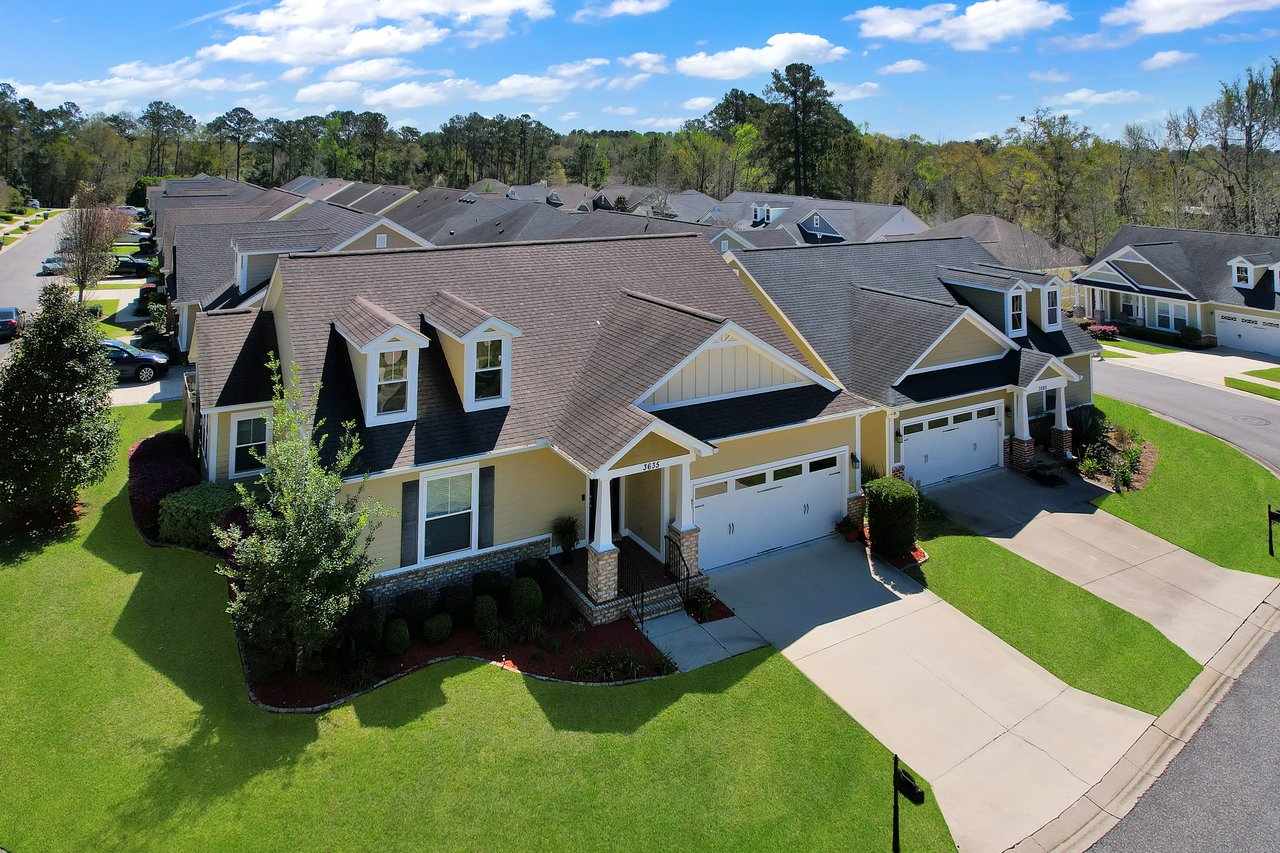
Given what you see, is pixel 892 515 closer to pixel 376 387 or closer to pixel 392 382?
pixel 392 382

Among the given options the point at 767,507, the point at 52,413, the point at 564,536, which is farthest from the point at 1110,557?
the point at 52,413

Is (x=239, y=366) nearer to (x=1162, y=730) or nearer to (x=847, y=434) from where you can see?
(x=847, y=434)

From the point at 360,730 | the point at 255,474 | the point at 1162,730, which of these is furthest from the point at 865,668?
the point at 255,474

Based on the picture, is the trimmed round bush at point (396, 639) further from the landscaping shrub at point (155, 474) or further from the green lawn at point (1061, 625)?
the green lawn at point (1061, 625)

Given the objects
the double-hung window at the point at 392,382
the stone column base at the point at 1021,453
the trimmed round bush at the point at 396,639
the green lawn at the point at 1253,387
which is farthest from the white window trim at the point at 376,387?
the green lawn at the point at 1253,387

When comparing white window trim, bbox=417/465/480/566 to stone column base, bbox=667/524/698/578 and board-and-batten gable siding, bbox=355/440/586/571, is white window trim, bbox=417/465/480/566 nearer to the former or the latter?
board-and-batten gable siding, bbox=355/440/586/571
